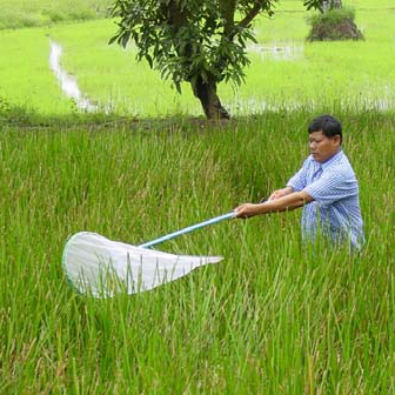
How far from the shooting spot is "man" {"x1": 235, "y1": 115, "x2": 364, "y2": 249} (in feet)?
10.0

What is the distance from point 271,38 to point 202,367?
13.8 m

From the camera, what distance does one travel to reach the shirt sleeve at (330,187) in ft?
10.1

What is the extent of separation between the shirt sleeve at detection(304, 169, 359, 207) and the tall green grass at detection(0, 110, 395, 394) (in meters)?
0.16

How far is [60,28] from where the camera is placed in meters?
19.8

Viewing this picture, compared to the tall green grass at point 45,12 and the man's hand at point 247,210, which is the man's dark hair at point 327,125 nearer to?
the man's hand at point 247,210

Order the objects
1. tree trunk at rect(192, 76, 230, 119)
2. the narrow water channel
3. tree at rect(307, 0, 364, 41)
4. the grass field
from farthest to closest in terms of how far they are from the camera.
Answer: tree at rect(307, 0, 364, 41) < the narrow water channel < the grass field < tree trunk at rect(192, 76, 230, 119)

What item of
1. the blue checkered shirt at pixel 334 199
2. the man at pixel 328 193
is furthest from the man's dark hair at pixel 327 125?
the blue checkered shirt at pixel 334 199

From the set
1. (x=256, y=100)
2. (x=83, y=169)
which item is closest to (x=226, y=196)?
(x=83, y=169)

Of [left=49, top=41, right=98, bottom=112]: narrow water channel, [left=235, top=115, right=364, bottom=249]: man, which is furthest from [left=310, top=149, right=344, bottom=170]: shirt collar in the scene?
[left=49, top=41, right=98, bottom=112]: narrow water channel

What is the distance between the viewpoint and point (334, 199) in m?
3.09

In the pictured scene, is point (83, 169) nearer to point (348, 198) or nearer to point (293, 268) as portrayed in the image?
point (348, 198)

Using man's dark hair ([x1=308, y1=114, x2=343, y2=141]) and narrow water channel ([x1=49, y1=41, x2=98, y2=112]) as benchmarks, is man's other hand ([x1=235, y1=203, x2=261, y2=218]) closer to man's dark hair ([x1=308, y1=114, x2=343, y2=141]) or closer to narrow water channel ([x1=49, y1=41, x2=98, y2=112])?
man's dark hair ([x1=308, y1=114, x2=343, y2=141])

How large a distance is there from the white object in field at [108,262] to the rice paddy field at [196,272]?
51mm

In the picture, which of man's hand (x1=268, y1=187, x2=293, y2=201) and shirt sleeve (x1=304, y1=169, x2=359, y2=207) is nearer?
shirt sleeve (x1=304, y1=169, x2=359, y2=207)
